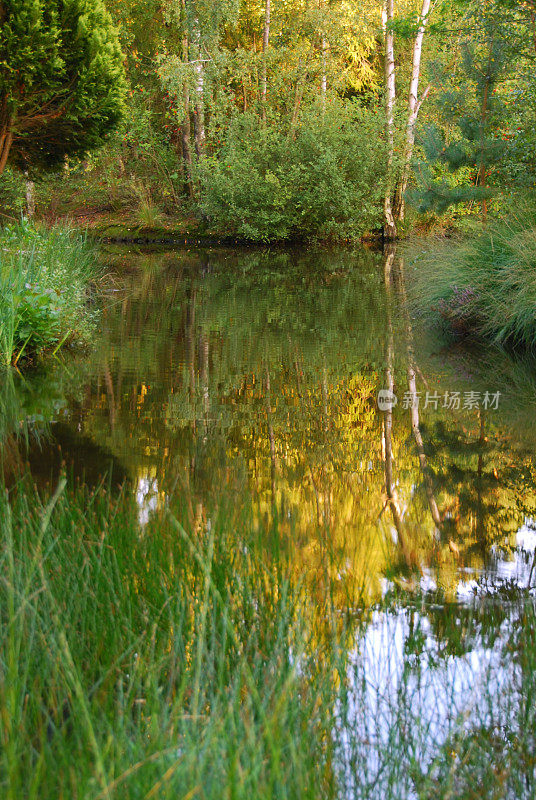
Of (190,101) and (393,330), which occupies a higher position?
(190,101)

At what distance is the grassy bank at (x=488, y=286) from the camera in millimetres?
8703

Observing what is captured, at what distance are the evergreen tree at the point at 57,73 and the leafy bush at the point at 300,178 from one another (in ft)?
35.8

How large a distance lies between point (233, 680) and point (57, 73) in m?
9.98

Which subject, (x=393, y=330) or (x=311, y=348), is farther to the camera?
(x=393, y=330)

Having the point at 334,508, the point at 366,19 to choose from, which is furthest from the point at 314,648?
the point at 366,19

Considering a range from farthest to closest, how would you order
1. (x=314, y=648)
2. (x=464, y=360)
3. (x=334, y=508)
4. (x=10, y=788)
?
(x=464, y=360) → (x=334, y=508) → (x=314, y=648) → (x=10, y=788)

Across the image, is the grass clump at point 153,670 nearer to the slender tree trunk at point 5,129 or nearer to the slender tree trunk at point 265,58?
the slender tree trunk at point 5,129

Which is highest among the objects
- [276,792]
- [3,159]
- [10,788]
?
[3,159]

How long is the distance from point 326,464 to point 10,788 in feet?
11.1

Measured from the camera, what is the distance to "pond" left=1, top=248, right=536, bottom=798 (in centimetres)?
232

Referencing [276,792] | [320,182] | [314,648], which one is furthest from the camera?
[320,182]

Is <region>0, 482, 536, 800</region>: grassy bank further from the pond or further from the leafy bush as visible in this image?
the leafy bush

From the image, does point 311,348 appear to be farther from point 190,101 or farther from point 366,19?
point 366,19

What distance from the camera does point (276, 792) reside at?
1751 mm
